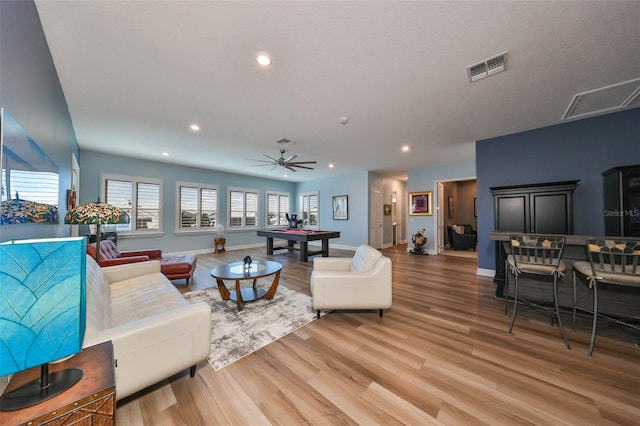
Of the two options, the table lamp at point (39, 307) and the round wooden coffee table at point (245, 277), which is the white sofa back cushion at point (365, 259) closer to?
the round wooden coffee table at point (245, 277)

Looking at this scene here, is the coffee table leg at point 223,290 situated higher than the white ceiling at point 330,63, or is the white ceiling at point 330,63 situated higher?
the white ceiling at point 330,63

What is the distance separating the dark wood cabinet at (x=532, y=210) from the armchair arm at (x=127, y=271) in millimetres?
5030

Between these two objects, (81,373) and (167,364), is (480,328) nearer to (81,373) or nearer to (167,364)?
(167,364)

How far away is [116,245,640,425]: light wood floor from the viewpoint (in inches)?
55.3

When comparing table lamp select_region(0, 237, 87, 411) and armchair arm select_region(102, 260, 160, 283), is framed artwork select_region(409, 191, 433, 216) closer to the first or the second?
armchair arm select_region(102, 260, 160, 283)

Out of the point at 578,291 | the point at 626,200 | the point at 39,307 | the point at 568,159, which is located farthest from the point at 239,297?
the point at 568,159

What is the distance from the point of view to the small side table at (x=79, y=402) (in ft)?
2.35

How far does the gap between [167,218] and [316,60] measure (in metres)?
6.44

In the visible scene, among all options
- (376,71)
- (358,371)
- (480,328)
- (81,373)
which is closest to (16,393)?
(81,373)

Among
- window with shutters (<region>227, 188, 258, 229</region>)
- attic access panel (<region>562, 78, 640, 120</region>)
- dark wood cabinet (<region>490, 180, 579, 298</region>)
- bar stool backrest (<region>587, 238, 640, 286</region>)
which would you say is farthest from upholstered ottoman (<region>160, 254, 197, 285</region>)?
attic access panel (<region>562, 78, 640, 120</region>)

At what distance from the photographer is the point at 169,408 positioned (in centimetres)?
147

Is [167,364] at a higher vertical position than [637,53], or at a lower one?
lower

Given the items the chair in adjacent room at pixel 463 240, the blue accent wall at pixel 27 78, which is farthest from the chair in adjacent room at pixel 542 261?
the chair in adjacent room at pixel 463 240

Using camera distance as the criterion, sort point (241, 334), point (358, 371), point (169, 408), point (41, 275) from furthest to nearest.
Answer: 1. point (241, 334)
2. point (358, 371)
3. point (169, 408)
4. point (41, 275)
